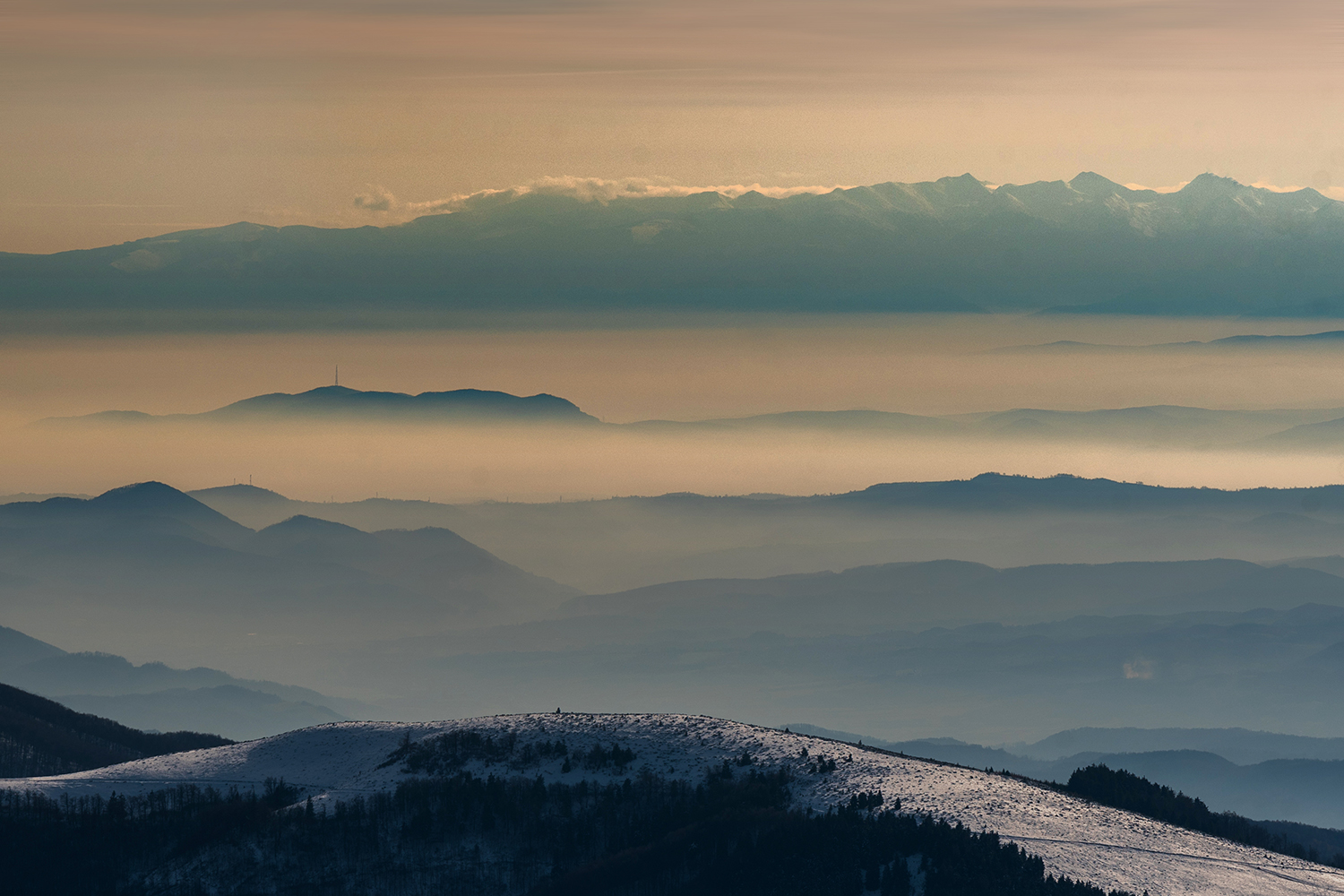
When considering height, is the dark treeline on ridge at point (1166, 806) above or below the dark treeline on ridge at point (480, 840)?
above

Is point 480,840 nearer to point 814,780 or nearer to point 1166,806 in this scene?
point 814,780

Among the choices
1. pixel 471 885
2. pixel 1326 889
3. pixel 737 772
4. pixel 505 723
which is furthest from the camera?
pixel 505 723

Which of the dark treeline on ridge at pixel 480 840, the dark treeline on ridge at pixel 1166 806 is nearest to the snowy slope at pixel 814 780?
the dark treeline on ridge at pixel 480 840

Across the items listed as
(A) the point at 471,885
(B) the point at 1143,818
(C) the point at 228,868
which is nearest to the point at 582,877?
(A) the point at 471,885

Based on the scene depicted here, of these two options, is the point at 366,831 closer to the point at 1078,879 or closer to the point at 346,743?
the point at 346,743

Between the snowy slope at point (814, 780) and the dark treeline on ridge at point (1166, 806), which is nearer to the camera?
the snowy slope at point (814, 780)

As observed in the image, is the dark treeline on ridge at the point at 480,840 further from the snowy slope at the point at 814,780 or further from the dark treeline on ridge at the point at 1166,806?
the dark treeline on ridge at the point at 1166,806

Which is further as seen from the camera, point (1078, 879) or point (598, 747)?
point (598, 747)

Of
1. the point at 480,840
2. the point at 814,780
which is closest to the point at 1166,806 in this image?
the point at 814,780

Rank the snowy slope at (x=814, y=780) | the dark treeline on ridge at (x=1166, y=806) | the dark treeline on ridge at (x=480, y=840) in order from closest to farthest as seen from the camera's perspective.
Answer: the dark treeline on ridge at (x=480, y=840) < the snowy slope at (x=814, y=780) < the dark treeline on ridge at (x=1166, y=806)
